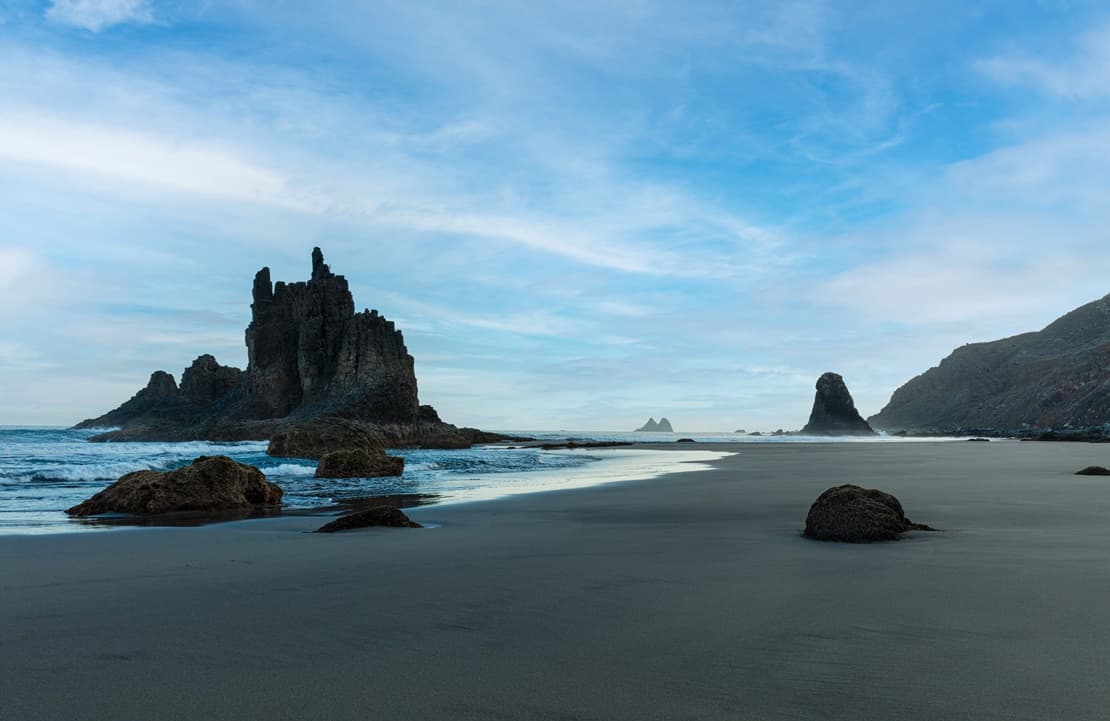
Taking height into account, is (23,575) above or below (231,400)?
below

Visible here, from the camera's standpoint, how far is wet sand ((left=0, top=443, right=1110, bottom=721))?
9.18 ft

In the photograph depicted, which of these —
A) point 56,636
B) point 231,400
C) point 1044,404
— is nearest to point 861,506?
point 56,636

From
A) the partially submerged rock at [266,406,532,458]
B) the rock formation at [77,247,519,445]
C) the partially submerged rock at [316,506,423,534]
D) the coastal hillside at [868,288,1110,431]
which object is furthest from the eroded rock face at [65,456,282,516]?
the coastal hillside at [868,288,1110,431]

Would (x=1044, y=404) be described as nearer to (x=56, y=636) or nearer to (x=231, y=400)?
(x=231, y=400)

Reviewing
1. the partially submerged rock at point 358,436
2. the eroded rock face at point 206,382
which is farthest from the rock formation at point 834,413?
the eroded rock face at point 206,382

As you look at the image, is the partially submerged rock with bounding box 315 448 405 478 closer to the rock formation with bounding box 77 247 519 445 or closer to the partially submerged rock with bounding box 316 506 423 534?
the partially submerged rock with bounding box 316 506 423 534

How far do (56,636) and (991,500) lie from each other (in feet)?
40.8

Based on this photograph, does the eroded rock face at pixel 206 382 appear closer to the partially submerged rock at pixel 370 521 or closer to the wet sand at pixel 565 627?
the partially submerged rock at pixel 370 521

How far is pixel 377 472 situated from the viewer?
23.3 metres

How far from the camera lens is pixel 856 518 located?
7242 millimetres

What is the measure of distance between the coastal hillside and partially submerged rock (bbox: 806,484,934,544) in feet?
353

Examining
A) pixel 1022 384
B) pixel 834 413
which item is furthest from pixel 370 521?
pixel 1022 384

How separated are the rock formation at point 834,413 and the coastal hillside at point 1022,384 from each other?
24012mm

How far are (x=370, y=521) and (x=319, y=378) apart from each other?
7212cm
